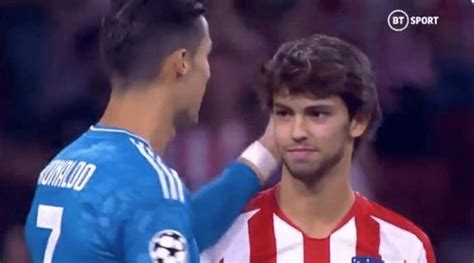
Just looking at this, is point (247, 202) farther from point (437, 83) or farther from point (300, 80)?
point (437, 83)

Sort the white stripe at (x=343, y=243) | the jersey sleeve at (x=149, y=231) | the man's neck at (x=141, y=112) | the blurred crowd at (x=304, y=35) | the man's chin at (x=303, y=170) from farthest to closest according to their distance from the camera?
the blurred crowd at (x=304, y=35), the white stripe at (x=343, y=243), the man's chin at (x=303, y=170), the man's neck at (x=141, y=112), the jersey sleeve at (x=149, y=231)

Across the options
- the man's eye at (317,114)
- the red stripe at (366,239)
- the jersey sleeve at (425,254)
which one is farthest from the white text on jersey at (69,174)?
the jersey sleeve at (425,254)

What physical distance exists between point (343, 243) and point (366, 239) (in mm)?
41

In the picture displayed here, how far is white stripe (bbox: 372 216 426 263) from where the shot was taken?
74.7 inches

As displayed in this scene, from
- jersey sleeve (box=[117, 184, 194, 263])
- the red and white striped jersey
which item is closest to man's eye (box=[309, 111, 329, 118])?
the red and white striped jersey

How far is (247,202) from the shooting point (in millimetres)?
1927

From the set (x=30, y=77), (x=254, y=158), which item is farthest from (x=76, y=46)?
(x=254, y=158)

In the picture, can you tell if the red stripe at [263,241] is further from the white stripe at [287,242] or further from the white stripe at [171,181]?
the white stripe at [171,181]

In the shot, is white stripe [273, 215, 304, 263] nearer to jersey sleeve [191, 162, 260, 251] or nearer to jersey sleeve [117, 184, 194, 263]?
jersey sleeve [191, 162, 260, 251]

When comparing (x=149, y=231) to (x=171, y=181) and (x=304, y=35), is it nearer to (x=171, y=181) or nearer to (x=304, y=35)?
(x=171, y=181)

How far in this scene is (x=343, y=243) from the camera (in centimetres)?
190

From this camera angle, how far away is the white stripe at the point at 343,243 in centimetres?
190

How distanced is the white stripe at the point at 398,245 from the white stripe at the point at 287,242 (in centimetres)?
14

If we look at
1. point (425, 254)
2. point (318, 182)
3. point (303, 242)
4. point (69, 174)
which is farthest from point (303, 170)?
point (69, 174)
